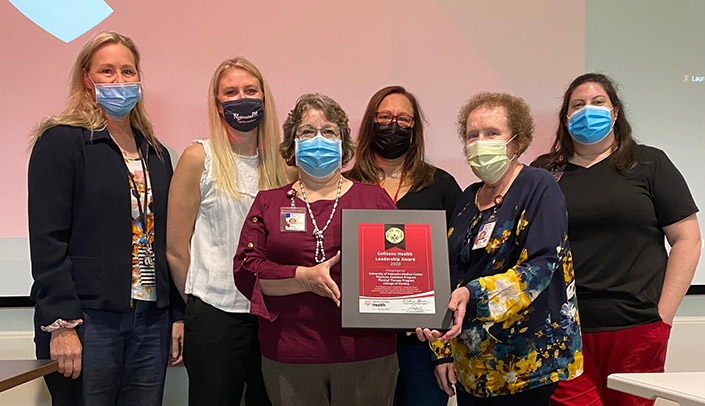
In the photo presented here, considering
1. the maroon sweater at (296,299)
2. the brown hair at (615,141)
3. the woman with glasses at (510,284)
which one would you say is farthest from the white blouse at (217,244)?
the brown hair at (615,141)

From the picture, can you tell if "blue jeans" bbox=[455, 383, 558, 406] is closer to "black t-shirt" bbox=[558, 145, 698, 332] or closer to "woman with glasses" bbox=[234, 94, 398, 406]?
"woman with glasses" bbox=[234, 94, 398, 406]

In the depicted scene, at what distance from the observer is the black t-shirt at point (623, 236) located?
207 centimetres

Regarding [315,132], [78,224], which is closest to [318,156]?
[315,132]

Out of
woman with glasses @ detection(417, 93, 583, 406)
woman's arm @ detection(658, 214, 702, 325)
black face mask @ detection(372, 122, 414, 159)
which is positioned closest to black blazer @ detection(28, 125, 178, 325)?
black face mask @ detection(372, 122, 414, 159)

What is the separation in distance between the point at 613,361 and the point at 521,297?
689mm

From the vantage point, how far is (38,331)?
193 cm

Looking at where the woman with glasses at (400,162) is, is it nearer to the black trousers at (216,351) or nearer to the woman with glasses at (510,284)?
the woman with glasses at (510,284)

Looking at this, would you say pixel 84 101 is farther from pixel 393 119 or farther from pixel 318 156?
pixel 393 119

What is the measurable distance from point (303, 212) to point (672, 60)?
2228 mm

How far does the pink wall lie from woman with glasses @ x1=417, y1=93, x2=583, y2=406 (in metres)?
0.95

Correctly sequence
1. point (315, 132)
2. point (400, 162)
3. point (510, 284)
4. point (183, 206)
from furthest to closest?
point (400, 162), point (183, 206), point (315, 132), point (510, 284)

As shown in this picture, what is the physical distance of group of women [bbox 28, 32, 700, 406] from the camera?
1.69 meters

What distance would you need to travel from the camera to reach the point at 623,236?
2105 millimetres

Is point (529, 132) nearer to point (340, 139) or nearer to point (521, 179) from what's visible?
point (521, 179)
